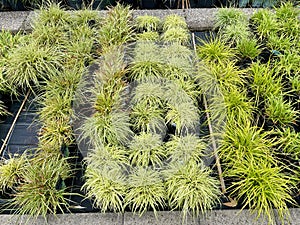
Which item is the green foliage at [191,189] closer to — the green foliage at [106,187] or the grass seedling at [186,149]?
the grass seedling at [186,149]

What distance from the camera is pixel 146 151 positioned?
2.82 metres

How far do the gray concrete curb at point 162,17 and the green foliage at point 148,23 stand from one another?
36 cm

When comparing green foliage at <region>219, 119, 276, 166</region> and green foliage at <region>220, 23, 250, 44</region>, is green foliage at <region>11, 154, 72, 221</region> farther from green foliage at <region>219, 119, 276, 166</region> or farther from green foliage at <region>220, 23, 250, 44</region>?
green foliage at <region>220, 23, 250, 44</region>

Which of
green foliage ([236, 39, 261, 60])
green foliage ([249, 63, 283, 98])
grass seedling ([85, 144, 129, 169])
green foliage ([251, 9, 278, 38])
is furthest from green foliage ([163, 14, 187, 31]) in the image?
grass seedling ([85, 144, 129, 169])

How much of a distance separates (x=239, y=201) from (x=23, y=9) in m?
3.81

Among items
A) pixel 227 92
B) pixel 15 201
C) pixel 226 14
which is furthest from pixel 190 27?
pixel 15 201

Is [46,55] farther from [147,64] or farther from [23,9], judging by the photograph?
[23,9]

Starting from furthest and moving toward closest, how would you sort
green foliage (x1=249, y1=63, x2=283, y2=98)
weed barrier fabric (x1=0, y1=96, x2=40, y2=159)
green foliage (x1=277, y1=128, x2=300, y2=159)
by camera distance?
green foliage (x1=249, y1=63, x2=283, y2=98) < weed barrier fabric (x1=0, y1=96, x2=40, y2=159) < green foliage (x1=277, y1=128, x2=300, y2=159)

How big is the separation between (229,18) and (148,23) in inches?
37.7

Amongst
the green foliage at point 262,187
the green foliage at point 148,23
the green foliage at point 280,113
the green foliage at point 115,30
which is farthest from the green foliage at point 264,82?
the green foliage at point 115,30

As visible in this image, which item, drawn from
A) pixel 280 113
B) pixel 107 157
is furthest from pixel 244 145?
pixel 107 157

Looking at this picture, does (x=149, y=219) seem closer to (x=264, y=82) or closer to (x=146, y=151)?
(x=146, y=151)

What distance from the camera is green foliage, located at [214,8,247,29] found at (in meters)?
4.15

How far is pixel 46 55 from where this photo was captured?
3.60m
